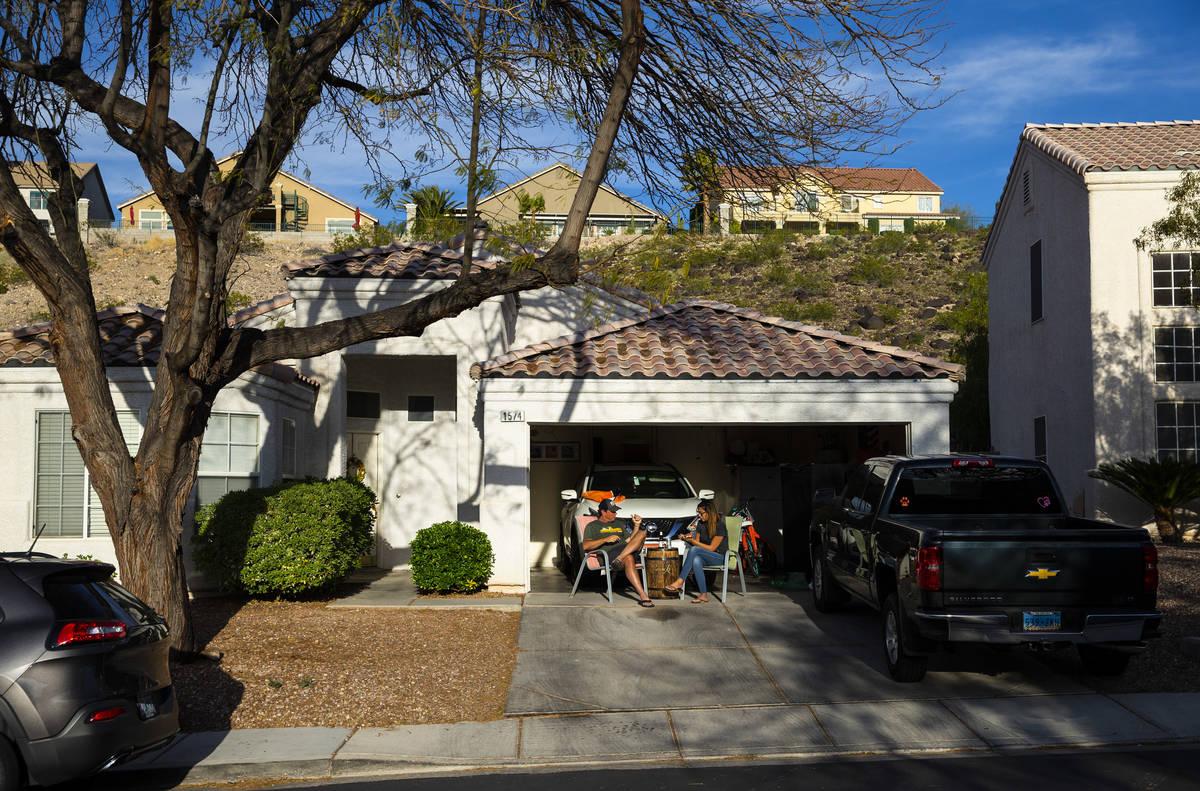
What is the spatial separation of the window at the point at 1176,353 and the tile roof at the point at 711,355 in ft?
22.4

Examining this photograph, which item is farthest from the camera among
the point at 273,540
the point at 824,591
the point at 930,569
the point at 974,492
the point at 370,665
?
the point at 273,540

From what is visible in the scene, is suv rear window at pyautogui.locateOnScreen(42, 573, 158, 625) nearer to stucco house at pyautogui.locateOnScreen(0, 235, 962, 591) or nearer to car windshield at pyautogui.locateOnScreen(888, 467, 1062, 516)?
stucco house at pyautogui.locateOnScreen(0, 235, 962, 591)

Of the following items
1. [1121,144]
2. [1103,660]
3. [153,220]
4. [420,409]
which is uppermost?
[153,220]

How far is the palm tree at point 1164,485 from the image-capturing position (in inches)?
682

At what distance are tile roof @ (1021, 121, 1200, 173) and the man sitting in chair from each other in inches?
463

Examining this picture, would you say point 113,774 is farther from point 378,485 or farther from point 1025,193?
point 1025,193

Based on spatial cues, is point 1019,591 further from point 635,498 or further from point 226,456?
point 226,456

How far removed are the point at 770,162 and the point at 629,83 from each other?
2.93 m

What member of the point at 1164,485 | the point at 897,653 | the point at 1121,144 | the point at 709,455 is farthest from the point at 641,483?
the point at 1121,144

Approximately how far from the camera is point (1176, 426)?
1889 cm

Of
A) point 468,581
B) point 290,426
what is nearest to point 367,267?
point 290,426

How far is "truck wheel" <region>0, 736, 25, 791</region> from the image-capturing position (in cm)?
588

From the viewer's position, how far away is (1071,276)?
2003cm

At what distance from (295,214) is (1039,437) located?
163 feet
